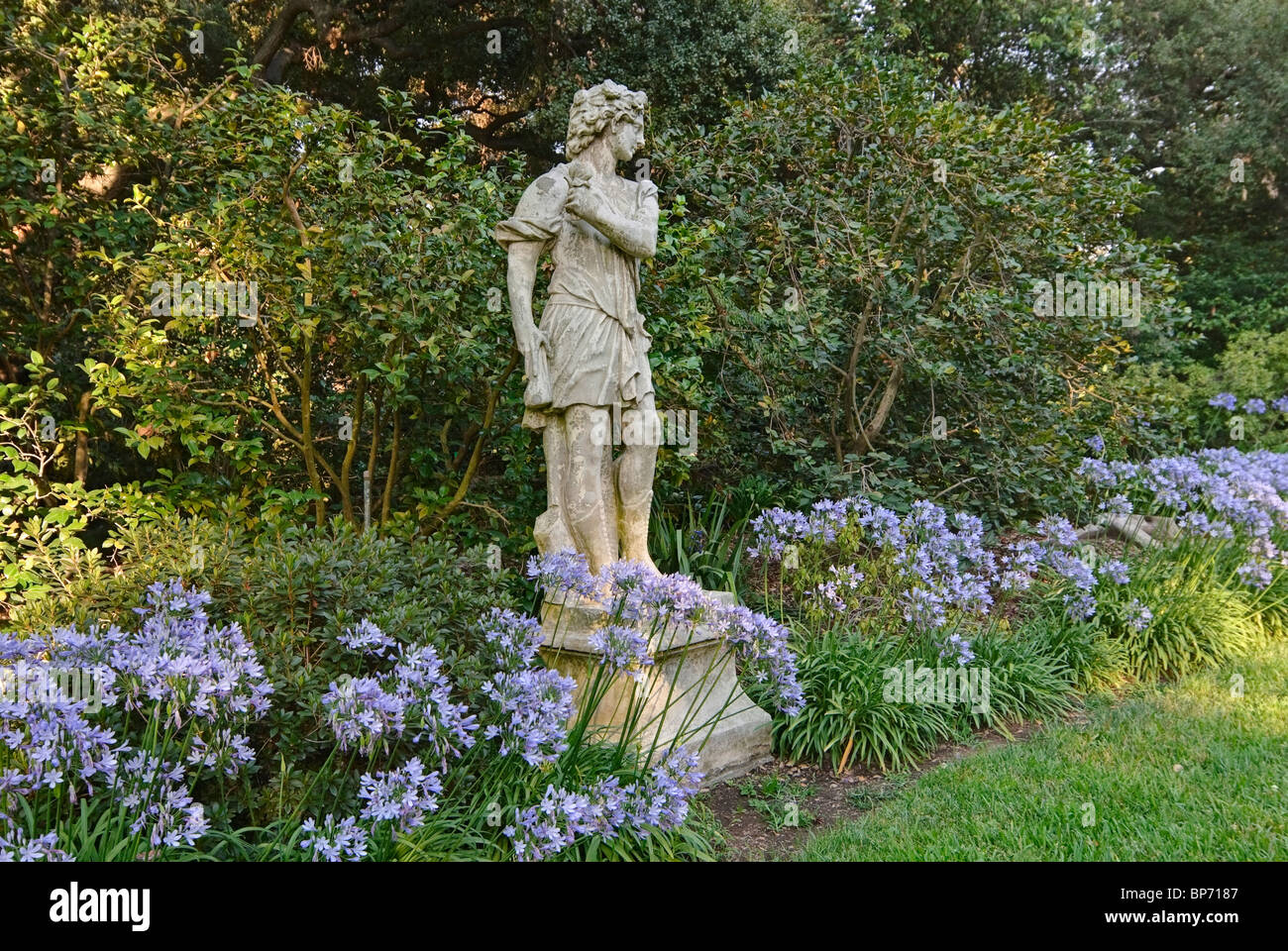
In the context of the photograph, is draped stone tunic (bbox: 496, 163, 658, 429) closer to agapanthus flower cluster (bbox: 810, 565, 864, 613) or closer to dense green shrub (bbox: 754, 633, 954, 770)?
agapanthus flower cluster (bbox: 810, 565, 864, 613)

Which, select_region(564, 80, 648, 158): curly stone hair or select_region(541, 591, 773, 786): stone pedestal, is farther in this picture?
select_region(564, 80, 648, 158): curly stone hair

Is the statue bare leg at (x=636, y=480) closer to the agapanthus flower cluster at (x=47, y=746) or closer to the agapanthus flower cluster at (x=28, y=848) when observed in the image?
the agapanthus flower cluster at (x=47, y=746)

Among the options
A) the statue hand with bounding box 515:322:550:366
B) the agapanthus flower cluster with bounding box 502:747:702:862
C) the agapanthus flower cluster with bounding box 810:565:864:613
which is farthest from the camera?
the agapanthus flower cluster with bounding box 810:565:864:613

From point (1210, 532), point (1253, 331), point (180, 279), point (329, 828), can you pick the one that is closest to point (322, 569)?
point (329, 828)

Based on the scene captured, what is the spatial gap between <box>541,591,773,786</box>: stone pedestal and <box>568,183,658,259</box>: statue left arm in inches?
61.4

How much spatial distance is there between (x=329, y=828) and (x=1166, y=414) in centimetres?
682

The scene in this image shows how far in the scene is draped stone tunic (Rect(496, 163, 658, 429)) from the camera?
4.03 m

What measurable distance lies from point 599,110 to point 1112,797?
3.55 m

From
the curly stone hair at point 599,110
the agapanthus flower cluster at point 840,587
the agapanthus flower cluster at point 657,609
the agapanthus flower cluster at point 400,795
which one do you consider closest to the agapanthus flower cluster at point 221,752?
the agapanthus flower cluster at point 400,795

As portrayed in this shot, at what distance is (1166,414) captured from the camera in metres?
7.01

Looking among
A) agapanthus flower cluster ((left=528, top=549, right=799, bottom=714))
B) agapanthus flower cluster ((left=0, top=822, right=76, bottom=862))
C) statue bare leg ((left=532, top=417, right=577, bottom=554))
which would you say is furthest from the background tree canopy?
agapanthus flower cluster ((left=0, top=822, right=76, bottom=862))

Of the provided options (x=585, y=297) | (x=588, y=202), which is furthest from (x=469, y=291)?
(x=588, y=202)

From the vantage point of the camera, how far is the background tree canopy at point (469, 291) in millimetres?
5102
